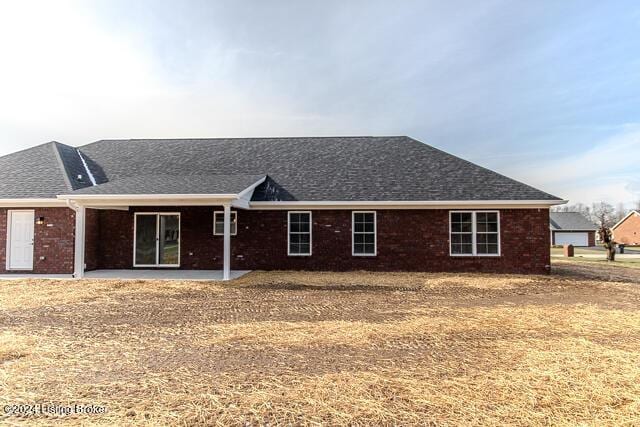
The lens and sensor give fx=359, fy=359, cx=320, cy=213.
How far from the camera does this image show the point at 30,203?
41.3 feet

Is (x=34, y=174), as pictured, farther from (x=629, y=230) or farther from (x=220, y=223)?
(x=629, y=230)

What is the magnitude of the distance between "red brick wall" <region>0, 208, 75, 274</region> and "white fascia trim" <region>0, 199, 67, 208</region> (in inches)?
8.0

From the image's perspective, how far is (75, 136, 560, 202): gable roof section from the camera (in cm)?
1404

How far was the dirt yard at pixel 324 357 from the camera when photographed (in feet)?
11.7

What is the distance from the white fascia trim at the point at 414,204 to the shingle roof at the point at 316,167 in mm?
198

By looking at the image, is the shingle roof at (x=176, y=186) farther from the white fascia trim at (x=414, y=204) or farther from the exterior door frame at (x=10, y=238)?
the exterior door frame at (x=10, y=238)

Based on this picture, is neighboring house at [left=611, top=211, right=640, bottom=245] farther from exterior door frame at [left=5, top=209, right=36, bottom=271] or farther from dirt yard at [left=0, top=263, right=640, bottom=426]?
exterior door frame at [left=5, top=209, right=36, bottom=271]

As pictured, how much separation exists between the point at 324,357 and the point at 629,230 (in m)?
70.5

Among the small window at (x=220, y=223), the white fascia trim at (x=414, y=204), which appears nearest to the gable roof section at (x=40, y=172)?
the small window at (x=220, y=223)

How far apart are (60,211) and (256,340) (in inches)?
432

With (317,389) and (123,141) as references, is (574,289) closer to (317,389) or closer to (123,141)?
(317,389)

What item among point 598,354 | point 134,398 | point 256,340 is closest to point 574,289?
point 598,354

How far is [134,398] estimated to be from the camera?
Result: 148 inches

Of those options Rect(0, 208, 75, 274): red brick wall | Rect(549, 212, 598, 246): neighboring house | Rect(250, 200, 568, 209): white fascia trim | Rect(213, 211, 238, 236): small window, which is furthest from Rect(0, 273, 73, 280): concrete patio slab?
Rect(549, 212, 598, 246): neighboring house
